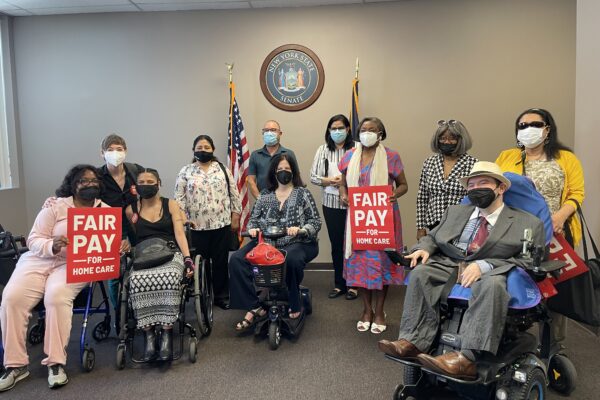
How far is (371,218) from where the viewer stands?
306cm

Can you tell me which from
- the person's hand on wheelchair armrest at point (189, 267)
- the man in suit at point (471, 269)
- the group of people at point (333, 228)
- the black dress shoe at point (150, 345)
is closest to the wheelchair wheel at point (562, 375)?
the group of people at point (333, 228)

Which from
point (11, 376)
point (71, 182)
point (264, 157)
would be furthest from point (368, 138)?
point (11, 376)

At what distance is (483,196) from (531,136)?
670mm

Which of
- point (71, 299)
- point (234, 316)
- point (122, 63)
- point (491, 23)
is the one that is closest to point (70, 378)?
point (71, 299)

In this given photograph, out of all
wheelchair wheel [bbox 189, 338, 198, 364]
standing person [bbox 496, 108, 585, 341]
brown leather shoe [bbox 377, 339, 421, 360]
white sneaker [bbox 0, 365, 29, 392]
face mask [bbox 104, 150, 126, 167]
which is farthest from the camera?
face mask [bbox 104, 150, 126, 167]

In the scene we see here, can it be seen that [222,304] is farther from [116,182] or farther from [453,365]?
[453,365]

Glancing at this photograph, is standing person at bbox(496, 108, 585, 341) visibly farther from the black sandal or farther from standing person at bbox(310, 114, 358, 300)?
the black sandal

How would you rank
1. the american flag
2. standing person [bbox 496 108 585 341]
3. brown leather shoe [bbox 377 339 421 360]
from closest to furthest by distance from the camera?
brown leather shoe [bbox 377 339 421 360], standing person [bbox 496 108 585 341], the american flag

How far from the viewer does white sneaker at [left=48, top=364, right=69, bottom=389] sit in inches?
102

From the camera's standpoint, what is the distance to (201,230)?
382 cm

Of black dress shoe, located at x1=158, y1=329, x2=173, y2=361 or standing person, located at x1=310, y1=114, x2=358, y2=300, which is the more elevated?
standing person, located at x1=310, y1=114, x2=358, y2=300

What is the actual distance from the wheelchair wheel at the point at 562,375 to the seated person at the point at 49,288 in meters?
2.80

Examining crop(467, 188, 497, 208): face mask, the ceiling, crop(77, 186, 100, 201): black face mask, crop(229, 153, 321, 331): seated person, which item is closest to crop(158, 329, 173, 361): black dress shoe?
crop(229, 153, 321, 331): seated person

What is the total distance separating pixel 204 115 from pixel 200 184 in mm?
1608
